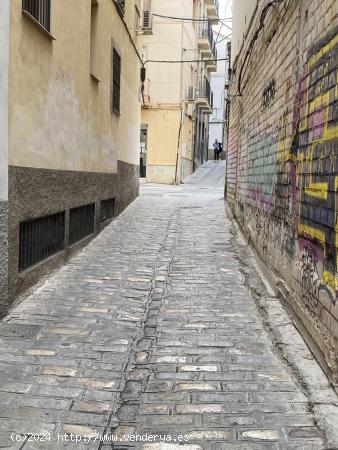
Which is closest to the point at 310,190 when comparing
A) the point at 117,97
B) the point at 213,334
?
the point at 213,334

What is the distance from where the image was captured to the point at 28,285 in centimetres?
582

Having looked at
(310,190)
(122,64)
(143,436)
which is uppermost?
(122,64)

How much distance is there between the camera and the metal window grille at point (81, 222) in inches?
309

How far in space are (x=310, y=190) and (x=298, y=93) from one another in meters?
1.21

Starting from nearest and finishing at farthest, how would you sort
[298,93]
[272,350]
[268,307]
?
[272,350] < [298,93] < [268,307]

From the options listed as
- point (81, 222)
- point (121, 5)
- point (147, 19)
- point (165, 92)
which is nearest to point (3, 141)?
point (81, 222)

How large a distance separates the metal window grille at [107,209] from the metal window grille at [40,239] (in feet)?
9.50

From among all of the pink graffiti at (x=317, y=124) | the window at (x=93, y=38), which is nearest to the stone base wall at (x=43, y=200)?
the window at (x=93, y=38)

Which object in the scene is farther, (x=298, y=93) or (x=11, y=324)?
(x=298, y=93)

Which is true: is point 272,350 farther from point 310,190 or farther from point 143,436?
point 143,436

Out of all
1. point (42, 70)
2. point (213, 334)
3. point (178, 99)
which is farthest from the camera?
point (178, 99)

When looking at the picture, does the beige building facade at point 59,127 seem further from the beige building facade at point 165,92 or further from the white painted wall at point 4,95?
the beige building facade at point 165,92

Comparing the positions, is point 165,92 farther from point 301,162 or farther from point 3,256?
point 3,256

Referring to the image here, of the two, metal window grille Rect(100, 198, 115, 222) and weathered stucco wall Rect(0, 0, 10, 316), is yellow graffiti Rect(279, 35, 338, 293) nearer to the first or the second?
weathered stucco wall Rect(0, 0, 10, 316)
